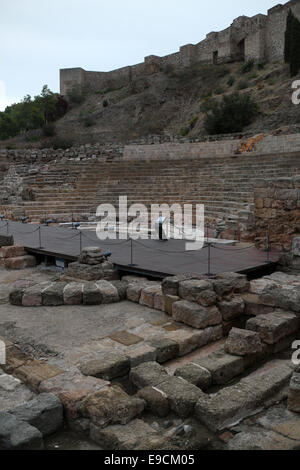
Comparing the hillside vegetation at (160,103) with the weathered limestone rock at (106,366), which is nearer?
the weathered limestone rock at (106,366)

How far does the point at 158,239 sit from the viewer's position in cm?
1205

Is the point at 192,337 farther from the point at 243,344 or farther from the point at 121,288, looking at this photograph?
the point at 121,288

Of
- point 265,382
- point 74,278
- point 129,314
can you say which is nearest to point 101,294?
point 129,314

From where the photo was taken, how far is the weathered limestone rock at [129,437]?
3.39m

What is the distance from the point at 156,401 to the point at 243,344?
1.55 m

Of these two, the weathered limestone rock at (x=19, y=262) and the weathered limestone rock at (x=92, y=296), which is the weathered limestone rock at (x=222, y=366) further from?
the weathered limestone rock at (x=19, y=262)

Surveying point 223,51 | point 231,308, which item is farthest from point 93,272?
point 223,51

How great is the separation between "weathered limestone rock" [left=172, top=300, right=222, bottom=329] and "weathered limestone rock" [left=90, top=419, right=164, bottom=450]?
2390 mm

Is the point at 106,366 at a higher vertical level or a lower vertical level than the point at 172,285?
lower

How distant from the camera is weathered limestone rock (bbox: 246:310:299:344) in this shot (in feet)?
17.8

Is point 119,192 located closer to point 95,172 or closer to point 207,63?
point 95,172

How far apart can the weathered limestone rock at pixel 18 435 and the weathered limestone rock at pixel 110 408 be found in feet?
1.73

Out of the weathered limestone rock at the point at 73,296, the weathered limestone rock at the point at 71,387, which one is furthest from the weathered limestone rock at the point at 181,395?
the weathered limestone rock at the point at 73,296

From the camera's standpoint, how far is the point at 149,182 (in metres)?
19.8
